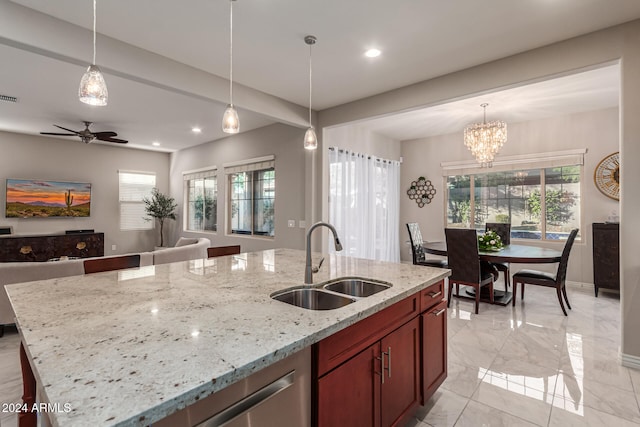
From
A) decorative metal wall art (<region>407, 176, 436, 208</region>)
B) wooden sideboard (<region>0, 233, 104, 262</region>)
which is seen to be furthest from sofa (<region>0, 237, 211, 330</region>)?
decorative metal wall art (<region>407, 176, 436, 208</region>)

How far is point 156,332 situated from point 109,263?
5.00ft

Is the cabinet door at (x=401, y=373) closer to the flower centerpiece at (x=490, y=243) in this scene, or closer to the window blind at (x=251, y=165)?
the flower centerpiece at (x=490, y=243)

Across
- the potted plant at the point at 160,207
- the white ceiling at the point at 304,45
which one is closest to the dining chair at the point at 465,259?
the white ceiling at the point at 304,45

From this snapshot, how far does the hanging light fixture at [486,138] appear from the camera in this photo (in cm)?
431

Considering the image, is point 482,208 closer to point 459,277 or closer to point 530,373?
point 459,277

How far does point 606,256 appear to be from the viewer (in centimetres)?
428

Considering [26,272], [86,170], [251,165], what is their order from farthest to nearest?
[86,170]
[251,165]
[26,272]

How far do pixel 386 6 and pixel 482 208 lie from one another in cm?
472

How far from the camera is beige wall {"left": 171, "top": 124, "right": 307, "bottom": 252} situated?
4.77 meters

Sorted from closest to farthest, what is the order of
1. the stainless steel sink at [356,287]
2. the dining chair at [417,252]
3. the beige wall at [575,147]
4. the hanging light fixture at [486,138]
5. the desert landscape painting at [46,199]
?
the stainless steel sink at [356,287] → the hanging light fixture at [486,138] → the dining chair at [417,252] → the beige wall at [575,147] → the desert landscape painting at [46,199]

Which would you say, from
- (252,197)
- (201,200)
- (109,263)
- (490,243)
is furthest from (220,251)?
(201,200)

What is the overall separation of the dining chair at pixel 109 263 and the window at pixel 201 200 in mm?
4022

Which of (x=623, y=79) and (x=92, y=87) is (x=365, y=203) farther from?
(x=92, y=87)

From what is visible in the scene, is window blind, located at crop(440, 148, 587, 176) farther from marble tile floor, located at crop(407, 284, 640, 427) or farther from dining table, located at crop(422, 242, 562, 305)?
marble tile floor, located at crop(407, 284, 640, 427)
